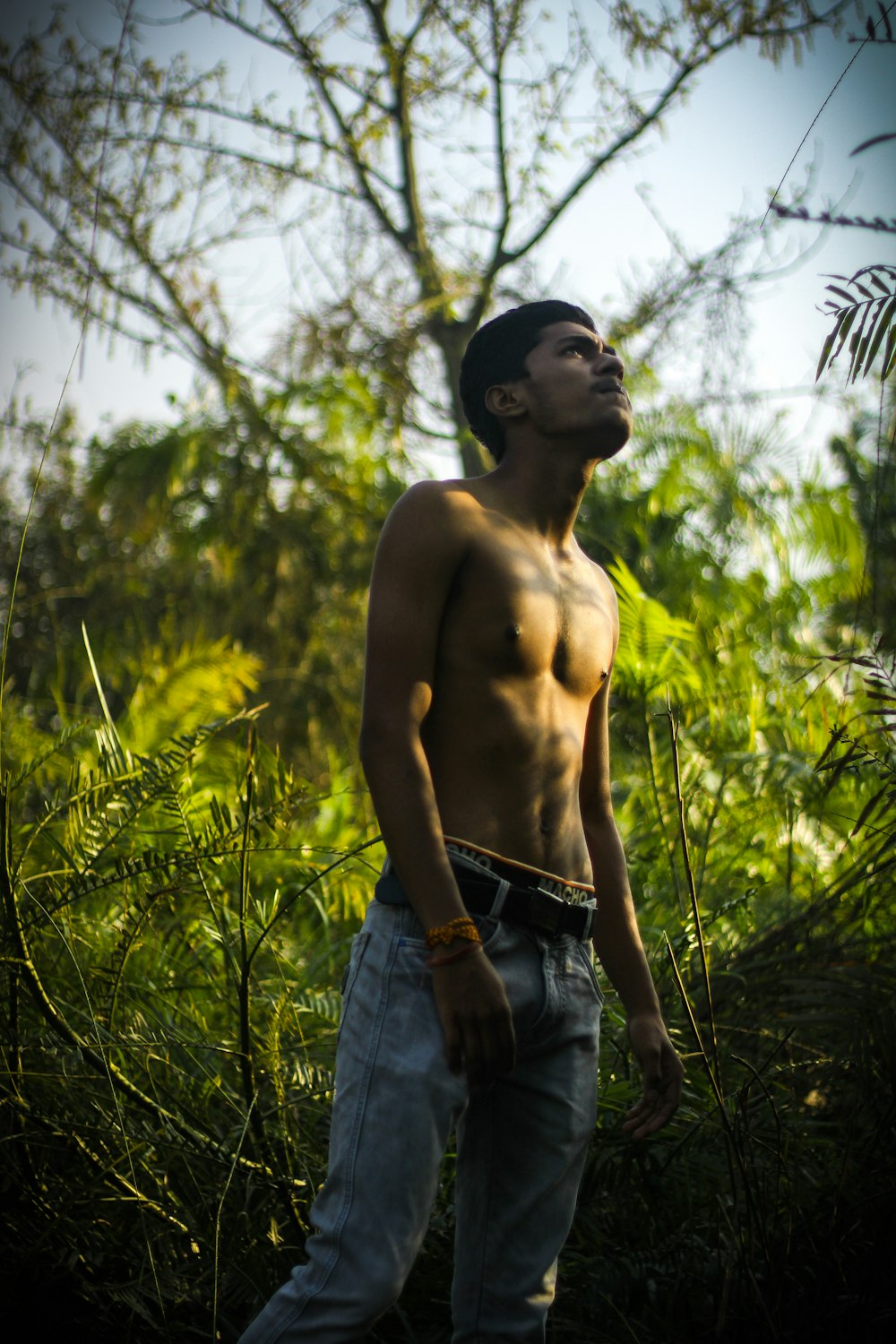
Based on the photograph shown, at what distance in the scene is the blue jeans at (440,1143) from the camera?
1442mm

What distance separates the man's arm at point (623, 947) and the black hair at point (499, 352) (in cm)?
50

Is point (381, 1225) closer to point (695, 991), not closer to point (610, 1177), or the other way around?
point (610, 1177)

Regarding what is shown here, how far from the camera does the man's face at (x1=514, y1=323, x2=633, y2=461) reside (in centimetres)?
189

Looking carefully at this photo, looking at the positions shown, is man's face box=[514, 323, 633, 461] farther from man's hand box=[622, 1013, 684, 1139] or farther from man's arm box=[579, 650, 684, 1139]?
man's hand box=[622, 1013, 684, 1139]

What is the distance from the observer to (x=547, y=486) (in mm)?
1915

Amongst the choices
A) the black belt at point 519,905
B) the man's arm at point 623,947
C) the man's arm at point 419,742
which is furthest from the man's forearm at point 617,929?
the man's arm at point 419,742

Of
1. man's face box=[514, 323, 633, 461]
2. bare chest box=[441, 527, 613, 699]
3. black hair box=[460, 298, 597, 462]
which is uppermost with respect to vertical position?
black hair box=[460, 298, 597, 462]

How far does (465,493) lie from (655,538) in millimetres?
5039

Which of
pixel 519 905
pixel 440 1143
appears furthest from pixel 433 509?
pixel 440 1143

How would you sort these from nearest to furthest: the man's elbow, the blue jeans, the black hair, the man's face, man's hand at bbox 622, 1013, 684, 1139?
the blue jeans → the man's elbow → man's hand at bbox 622, 1013, 684, 1139 → the man's face → the black hair

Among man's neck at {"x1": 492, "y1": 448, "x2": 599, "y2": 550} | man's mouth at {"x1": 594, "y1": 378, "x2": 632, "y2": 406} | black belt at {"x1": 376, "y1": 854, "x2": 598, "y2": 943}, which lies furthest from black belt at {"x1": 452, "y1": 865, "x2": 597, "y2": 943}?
man's mouth at {"x1": 594, "y1": 378, "x2": 632, "y2": 406}

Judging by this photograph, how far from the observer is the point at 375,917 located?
1.63m

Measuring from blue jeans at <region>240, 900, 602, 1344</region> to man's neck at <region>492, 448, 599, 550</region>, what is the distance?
0.69m

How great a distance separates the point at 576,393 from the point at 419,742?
0.70 meters
